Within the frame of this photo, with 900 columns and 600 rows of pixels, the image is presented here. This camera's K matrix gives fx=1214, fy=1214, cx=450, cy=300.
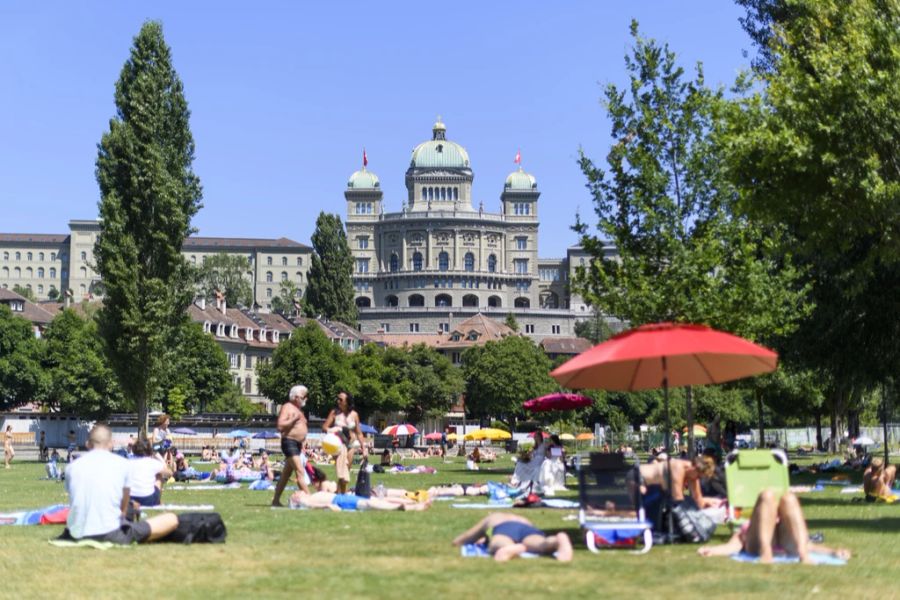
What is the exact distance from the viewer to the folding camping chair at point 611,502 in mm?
12023

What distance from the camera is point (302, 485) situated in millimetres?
17828

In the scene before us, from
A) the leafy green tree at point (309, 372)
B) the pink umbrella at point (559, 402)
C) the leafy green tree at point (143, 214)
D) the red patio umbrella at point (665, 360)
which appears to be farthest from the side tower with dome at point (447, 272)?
the red patio umbrella at point (665, 360)

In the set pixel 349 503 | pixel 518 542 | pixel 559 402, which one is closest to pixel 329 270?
pixel 559 402

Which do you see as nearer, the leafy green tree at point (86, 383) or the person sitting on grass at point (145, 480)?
the person sitting on grass at point (145, 480)

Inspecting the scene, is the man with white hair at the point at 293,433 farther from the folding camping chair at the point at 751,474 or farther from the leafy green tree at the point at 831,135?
the leafy green tree at the point at 831,135

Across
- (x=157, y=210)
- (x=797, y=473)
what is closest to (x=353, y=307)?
(x=157, y=210)

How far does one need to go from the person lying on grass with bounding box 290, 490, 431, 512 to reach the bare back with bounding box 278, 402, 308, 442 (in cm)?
85

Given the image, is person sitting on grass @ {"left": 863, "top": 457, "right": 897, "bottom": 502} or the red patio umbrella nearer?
the red patio umbrella

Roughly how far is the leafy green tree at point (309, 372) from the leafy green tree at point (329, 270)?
43.9m

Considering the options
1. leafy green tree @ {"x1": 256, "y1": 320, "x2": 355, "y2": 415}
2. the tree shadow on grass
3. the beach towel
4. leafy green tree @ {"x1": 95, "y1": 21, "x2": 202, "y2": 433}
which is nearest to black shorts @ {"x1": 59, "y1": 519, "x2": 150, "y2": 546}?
the beach towel

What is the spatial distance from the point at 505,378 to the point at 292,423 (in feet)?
291

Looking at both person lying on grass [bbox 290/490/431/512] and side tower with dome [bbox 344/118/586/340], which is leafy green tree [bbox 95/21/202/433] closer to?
person lying on grass [bbox 290/490/431/512]

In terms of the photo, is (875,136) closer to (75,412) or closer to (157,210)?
(157,210)

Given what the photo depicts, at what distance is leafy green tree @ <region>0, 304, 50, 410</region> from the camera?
8531 cm
